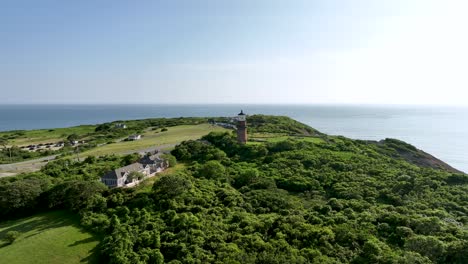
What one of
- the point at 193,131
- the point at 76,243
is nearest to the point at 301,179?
the point at 76,243

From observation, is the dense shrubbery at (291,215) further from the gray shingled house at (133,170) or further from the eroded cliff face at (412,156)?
A: the eroded cliff face at (412,156)

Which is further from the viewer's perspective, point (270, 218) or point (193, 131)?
point (193, 131)

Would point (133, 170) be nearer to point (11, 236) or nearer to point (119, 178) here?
point (119, 178)

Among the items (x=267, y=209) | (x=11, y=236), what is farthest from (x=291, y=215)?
(x=11, y=236)

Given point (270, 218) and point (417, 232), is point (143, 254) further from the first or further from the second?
point (417, 232)

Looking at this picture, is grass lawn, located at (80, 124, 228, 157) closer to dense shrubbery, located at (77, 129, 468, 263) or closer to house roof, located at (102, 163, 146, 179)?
dense shrubbery, located at (77, 129, 468, 263)

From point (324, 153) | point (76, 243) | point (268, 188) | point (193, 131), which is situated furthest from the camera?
point (193, 131)

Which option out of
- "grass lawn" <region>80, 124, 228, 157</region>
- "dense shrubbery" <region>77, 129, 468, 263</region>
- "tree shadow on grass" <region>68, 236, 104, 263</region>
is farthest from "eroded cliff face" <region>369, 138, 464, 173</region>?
"tree shadow on grass" <region>68, 236, 104, 263</region>
